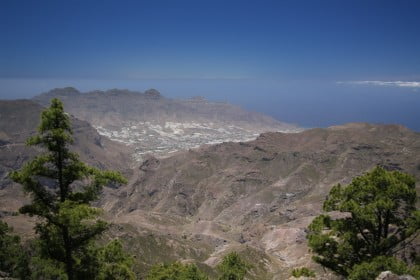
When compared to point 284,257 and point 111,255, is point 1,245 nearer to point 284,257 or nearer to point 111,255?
point 111,255

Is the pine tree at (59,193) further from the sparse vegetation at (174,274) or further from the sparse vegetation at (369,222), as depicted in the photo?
the sparse vegetation at (174,274)

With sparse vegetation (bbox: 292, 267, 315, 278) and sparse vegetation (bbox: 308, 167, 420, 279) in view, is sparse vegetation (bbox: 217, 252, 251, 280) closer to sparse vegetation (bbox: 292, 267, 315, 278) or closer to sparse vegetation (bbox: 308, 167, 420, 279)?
sparse vegetation (bbox: 292, 267, 315, 278)

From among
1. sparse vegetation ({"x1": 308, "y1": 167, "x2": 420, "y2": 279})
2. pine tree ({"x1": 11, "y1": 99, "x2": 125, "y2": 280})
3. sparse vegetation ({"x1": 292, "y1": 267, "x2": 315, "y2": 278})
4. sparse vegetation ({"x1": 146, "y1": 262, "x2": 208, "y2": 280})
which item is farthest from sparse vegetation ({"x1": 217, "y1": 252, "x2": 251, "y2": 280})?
pine tree ({"x1": 11, "y1": 99, "x2": 125, "y2": 280})

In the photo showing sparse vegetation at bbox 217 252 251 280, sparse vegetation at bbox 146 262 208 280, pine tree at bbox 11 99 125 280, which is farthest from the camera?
sparse vegetation at bbox 146 262 208 280

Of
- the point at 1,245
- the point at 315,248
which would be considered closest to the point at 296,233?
the point at 1,245

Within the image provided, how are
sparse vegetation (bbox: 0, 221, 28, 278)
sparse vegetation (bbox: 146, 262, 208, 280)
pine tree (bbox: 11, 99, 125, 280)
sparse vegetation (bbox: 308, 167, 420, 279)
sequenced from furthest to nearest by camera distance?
sparse vegetation (bbox: 0, 221, 28, 278) < sparse vegetation (bbox: 146, 262, 208, 280) < sparse vegetation (bbox: 308, 167, 420, 279) < pine tree (bbox: 11, 99, 125, 280)
